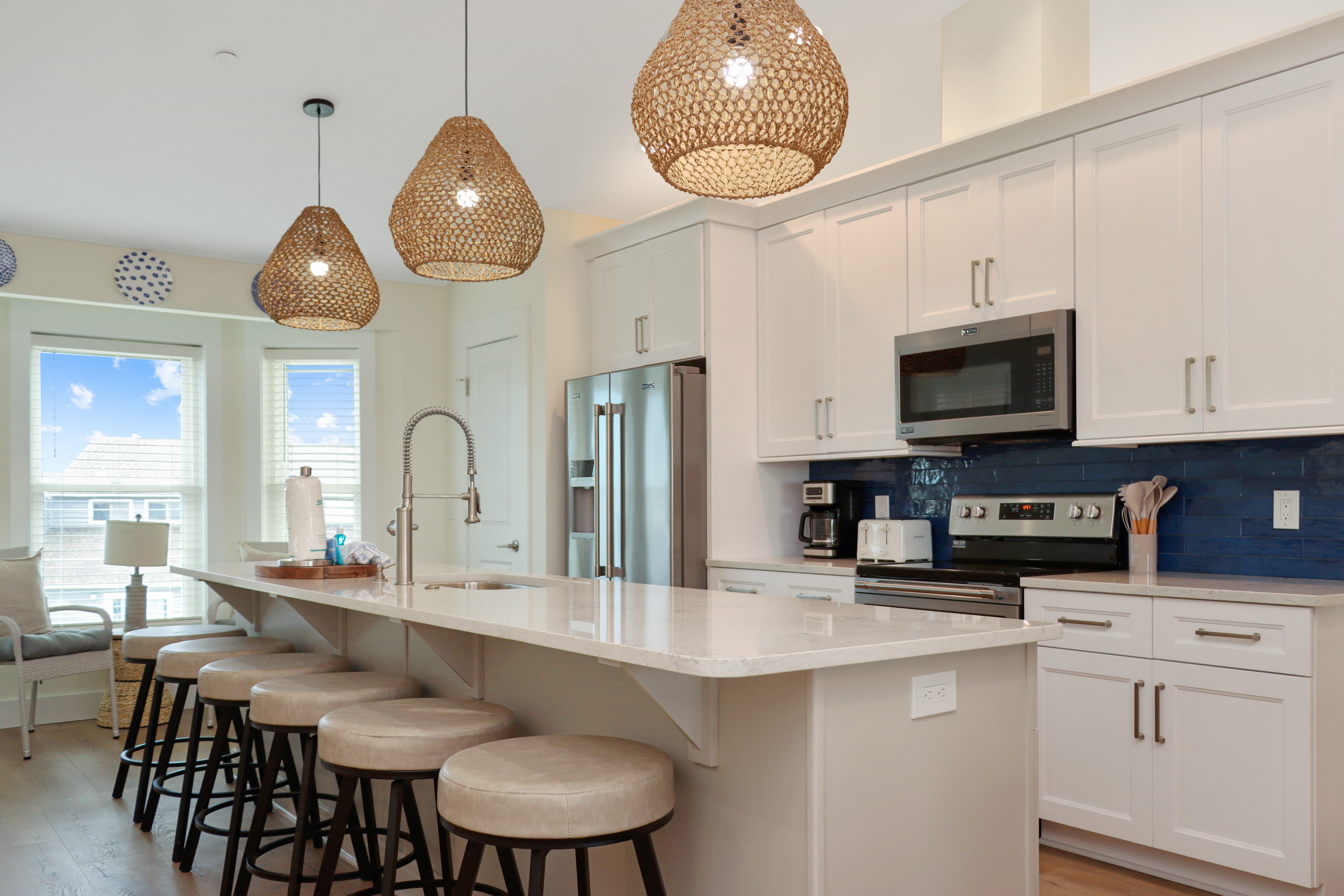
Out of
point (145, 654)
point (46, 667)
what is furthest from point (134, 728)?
point (46, 667)

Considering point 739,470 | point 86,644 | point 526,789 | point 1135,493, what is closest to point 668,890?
point 526,789

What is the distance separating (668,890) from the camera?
6.20 ft

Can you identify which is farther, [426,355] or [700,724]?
[426,355]

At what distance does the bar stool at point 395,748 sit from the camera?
197 cm

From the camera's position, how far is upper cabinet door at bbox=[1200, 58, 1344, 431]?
8.80 ft

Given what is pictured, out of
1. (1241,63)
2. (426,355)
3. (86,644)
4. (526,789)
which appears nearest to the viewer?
(526,789)

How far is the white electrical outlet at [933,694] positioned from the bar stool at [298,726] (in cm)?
131

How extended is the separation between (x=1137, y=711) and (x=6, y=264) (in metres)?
5.47

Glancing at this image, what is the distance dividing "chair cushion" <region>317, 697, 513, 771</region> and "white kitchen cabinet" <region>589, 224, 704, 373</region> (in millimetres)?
2582

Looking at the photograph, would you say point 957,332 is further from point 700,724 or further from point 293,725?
point 293,725

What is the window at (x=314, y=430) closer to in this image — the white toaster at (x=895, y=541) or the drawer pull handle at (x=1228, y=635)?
the white toaster at (x=895, y=541)

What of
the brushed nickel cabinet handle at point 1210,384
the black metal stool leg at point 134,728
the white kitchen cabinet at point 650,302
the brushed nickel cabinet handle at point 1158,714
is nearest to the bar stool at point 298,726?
the black metal stool leg at point 134,728

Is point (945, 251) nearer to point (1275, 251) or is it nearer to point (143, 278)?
point (1275, 251)

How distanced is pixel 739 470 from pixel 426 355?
274 cm
